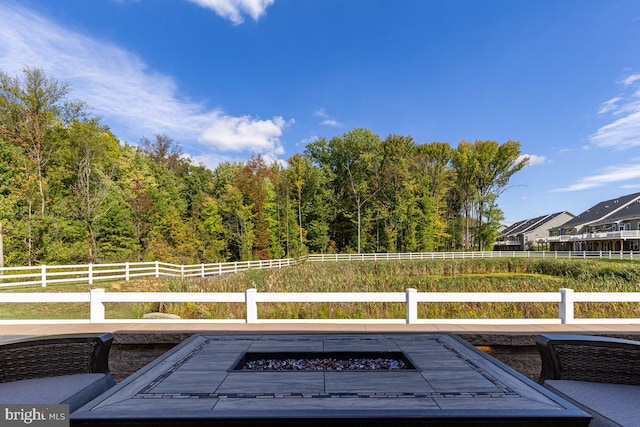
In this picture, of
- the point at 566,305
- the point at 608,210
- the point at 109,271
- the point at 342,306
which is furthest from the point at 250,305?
the point at 608,210

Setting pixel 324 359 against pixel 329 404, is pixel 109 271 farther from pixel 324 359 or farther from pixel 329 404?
pixel 329 404

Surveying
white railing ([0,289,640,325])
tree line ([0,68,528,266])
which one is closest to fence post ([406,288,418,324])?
white railing ([0,289,640,325])

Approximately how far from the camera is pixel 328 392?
1859 millimetres

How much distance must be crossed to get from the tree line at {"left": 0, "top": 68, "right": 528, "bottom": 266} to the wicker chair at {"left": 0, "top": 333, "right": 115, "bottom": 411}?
17809 mm

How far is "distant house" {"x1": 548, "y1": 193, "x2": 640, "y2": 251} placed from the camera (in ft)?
105

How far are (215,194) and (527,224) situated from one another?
168ft

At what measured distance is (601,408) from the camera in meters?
2.09

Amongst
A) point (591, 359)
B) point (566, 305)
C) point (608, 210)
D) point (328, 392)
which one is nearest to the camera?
point (328, 392)

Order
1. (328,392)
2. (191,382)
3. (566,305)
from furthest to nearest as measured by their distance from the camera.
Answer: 1. (566,305)
2. (191,382)
3. (328,392)

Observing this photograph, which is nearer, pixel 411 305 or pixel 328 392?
pixel 328 392

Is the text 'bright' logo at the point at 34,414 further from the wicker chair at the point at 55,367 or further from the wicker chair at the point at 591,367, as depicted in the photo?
the wicker chair at the point at 591,367

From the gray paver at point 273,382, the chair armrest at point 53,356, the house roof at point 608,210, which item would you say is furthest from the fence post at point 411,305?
the house roof at point 608,210

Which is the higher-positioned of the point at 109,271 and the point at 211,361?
the point at 211,361

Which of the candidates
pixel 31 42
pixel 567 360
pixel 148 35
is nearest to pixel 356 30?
pixel 148 35
